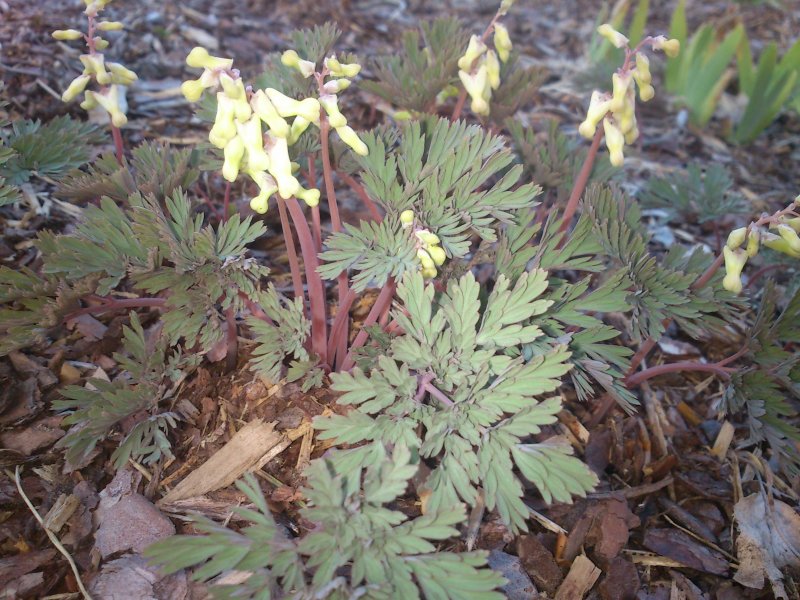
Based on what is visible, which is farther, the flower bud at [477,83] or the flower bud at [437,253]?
the flower bud at [477,83]

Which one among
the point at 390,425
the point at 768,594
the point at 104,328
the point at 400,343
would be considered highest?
the point at 400,343

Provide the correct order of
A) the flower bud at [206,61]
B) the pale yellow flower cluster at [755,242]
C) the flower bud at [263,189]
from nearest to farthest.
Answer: the flower bud at [206,61] < the flower bud at [263,189] < the pale yellow flower cluster at [755,242]

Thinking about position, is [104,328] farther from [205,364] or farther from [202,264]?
[202,264]

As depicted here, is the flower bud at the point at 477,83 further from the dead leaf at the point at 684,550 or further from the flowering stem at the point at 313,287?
the dead leaf at the point at 684,550

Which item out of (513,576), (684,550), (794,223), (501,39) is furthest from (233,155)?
(684,550)

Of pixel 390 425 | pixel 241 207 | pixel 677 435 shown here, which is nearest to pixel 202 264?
pixel 390 425

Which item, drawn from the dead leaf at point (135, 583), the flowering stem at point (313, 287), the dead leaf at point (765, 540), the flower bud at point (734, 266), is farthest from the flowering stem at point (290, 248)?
the dead leaf at point (765, 540)
